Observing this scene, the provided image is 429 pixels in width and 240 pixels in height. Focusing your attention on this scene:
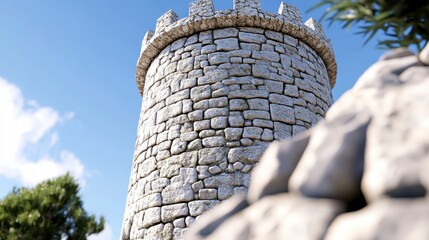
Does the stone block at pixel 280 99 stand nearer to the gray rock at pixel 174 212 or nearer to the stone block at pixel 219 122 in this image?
the stone block at pixel 219 122

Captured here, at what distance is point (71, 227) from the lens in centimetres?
564

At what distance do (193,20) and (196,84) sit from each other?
1223 mm

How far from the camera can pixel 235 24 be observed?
17.9 ft

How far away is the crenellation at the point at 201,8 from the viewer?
5566 millimetres

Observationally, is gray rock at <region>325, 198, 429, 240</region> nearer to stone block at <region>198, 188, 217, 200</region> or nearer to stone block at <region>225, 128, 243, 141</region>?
stone block at <region>198, 188, 217, 200</region>

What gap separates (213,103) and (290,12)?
98.2 inches

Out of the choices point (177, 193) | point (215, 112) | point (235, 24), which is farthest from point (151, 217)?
point (235, 24)

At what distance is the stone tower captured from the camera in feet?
14.1

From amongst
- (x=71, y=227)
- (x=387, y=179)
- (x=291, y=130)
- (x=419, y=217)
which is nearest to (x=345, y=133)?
(x=387, y=179)

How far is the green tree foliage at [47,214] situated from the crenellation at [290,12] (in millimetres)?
4810

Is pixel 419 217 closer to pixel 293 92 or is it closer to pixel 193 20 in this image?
pixel 293 92

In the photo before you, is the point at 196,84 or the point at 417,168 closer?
the point at 417,168

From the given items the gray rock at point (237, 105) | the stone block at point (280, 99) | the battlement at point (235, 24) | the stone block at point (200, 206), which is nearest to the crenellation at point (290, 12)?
the battlement at point (235, 24)

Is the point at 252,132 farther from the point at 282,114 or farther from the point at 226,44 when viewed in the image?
the point at 226,44
